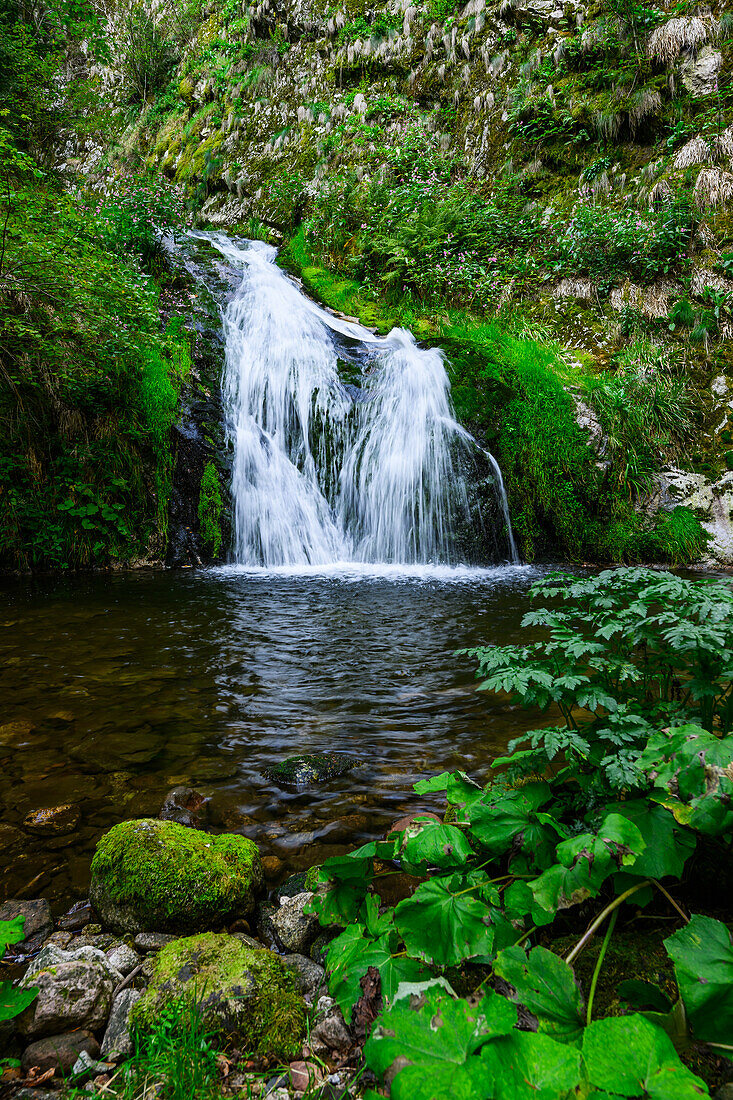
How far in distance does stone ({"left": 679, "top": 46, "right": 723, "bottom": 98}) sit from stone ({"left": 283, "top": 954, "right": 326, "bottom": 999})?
15227 mm

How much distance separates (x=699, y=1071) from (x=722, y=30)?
1605 cm

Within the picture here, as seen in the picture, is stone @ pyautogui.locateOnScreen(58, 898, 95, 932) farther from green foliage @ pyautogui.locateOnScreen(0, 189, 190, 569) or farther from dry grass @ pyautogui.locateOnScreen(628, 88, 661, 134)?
dry grass @ pyautogui.locateOnScreen(628, 88, 661, 134)

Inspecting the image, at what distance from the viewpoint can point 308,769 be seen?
103 inches

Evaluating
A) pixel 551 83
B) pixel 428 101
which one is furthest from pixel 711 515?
pixel 428 101

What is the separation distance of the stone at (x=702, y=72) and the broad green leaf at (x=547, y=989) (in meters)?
15.0

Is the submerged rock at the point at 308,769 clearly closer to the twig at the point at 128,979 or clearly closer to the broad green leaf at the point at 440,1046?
the twig at the point at 128,979

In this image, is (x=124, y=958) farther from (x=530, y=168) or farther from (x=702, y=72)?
(x=702, y=72)

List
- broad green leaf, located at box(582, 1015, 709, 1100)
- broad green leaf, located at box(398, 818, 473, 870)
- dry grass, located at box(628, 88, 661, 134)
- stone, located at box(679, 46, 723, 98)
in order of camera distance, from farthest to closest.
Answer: dry grass, located at box(628, 88, 661, 134), stone, located at box(679, 46, 723, 98), broad green leaf, located at box(398, 818, 473, 870), broad green leaf, located at box(582, 1015, 709, 1100)

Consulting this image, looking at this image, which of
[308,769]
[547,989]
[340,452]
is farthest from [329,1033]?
[340,452]

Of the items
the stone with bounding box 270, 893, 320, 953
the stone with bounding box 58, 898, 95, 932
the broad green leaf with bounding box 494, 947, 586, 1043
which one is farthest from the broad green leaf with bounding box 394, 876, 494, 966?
the stone with bounding box 58, 898, 95, 932

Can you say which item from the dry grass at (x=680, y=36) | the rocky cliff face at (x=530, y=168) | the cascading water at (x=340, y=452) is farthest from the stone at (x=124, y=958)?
the dry grass at (x=680, y=36)

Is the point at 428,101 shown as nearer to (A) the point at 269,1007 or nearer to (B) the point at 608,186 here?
(B) the point at 608,186

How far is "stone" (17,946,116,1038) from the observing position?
127 centimetres

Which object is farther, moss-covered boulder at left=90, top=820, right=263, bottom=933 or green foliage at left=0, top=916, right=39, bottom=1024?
moss-covered boulder at left=90, top=820, right=263, bottom=933
